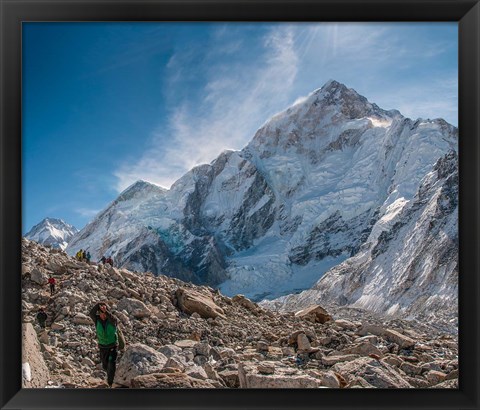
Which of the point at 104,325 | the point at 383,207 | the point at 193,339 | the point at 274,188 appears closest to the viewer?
the point at 104,325

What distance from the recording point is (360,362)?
3.66 metres

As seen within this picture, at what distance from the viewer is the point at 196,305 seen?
246 inches

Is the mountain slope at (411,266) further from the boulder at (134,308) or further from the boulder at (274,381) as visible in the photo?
the boulder at (274,381)

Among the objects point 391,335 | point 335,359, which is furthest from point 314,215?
point 335,359

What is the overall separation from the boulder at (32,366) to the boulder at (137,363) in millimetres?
501

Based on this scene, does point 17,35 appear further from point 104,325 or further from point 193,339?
point 193,339

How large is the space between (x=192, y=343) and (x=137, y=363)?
171 centimetres

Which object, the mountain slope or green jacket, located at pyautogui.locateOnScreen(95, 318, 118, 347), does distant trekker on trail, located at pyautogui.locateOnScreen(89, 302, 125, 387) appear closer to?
green jacket, located at pyautogui.locateOnScreen(95, 318, 118, 347)

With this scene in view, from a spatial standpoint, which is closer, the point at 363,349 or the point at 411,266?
the point at 363,349

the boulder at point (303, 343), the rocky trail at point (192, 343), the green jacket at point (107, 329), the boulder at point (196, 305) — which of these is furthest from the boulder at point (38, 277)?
the boulder at point (303, 343)

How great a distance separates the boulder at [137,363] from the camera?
11.1 feet

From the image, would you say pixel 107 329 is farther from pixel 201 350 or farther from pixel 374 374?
pixel 374 374
